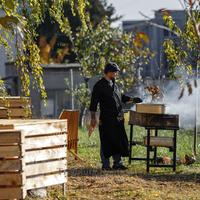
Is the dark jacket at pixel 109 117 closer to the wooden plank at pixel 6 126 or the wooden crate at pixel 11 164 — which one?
the wooden plank at pixel 6 126

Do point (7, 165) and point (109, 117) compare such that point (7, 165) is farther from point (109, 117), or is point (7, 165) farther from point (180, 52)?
point (180, 52)

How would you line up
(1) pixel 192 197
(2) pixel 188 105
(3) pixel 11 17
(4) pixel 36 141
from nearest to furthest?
(3) pixel 11 17 → (4) pixel 36 141 → (1) pixel 192 197 → (2) pixel 188 105

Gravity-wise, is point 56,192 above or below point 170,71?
below

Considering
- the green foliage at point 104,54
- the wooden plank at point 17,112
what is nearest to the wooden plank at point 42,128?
the wooden plank at point 17,112

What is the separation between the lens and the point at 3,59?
26.1m

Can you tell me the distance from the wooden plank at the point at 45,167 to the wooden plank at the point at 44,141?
200mm

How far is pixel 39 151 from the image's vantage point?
916cm

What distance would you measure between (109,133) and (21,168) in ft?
14.0

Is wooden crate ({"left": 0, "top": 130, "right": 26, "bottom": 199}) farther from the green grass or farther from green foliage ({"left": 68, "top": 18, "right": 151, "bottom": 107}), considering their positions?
green foliage ({"left": 68, "top": 18, "right": 151, "bottom": 107})

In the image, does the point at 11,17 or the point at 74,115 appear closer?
the point at 11,17

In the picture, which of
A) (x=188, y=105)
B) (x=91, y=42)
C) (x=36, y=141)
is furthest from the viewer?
(x=91, y=42)

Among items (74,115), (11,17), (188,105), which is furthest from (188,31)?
(188,105)

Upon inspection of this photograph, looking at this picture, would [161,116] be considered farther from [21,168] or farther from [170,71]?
[21,168]

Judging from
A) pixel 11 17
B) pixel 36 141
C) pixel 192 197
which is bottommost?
pixel 192 197
